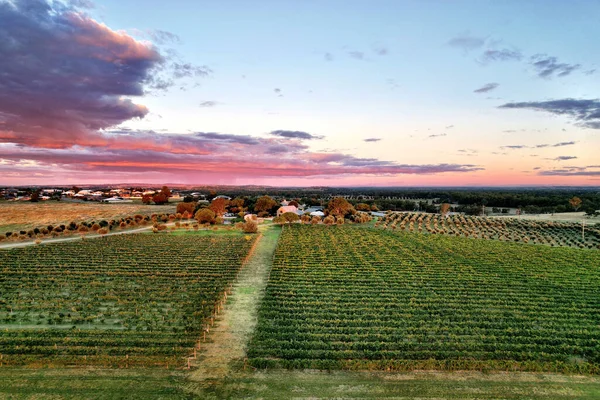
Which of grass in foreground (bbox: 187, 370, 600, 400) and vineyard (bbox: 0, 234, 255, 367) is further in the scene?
vineyard (bbox: 0, 234, 255, 367)

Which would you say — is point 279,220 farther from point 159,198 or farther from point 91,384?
point 159,198

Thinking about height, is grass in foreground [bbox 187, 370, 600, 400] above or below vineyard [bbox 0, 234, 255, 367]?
below

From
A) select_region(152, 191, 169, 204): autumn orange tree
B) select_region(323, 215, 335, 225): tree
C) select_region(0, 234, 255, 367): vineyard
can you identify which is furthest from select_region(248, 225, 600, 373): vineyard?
select_region(152, 191, 169, 204): autumn orange tree

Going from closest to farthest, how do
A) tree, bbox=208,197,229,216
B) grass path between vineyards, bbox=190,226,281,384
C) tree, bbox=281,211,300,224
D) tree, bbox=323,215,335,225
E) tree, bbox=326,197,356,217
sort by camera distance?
grass path between vineyards, bbox=190,226,281,384, tree, bbox=281,211,300,224, tree, bbox=323,215,335,225, tree, bbox=326,197,356,217, tree, bbox=208,197,229,216

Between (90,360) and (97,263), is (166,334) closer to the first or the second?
(90,360)

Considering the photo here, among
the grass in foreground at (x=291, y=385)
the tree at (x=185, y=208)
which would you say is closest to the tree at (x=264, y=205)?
the tree at (x=185, y=208)

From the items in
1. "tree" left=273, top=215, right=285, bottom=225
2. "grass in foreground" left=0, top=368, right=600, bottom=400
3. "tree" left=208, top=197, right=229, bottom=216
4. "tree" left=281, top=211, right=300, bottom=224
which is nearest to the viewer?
"grass in foreground" left=0, top=368, right=600, bottom=400

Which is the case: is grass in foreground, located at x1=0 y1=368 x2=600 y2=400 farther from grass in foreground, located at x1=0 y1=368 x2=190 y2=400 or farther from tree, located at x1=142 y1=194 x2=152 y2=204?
tree, located at x1=142 y1=194 x2=152 y2=204
